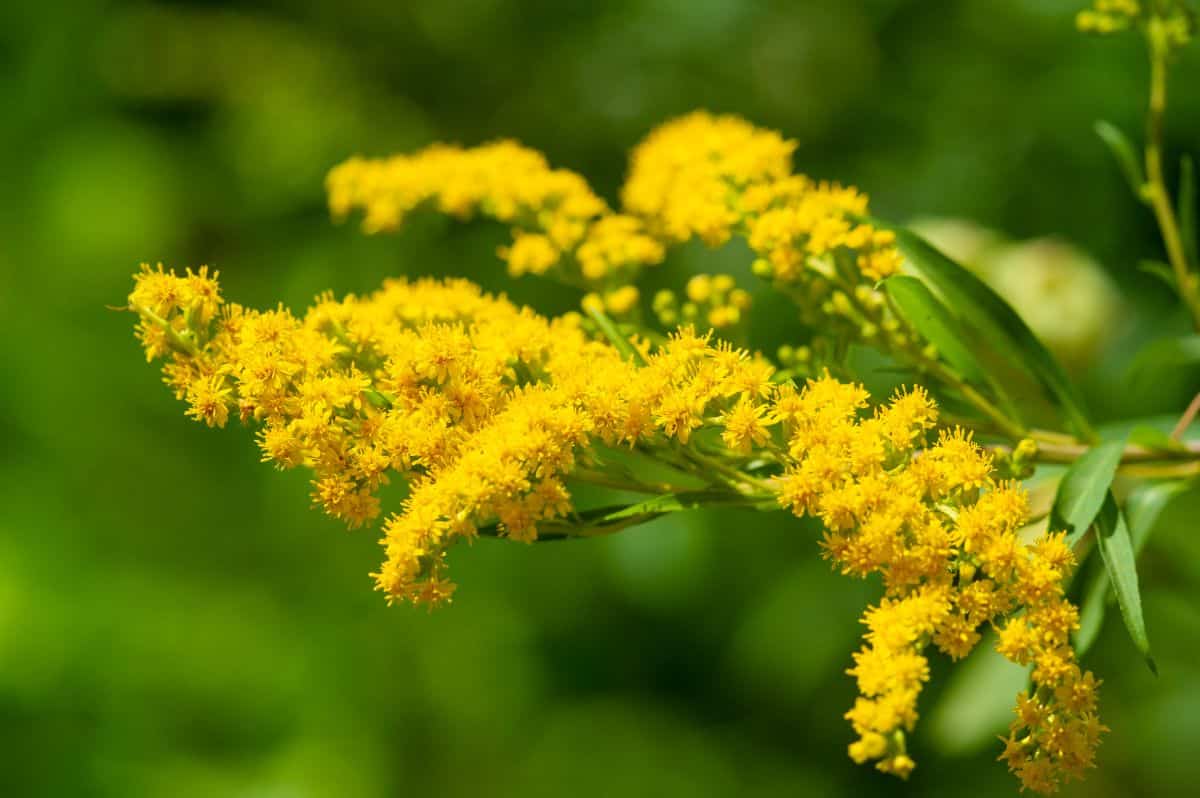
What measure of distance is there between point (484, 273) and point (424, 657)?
1.27 m

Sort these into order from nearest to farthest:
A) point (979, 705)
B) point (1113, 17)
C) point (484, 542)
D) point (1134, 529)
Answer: point (1134, 529) < point (1113, 17) < point (979, 705) < point (484, 542)

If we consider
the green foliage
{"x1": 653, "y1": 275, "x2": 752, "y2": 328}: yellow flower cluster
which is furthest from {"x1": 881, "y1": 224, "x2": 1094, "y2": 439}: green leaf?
{"x1": 653, "y1": 275, "x2": 752, "y2": 328}: yellow flower cluster

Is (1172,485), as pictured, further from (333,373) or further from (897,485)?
(333,373)

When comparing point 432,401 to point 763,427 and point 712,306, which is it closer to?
point 763,427

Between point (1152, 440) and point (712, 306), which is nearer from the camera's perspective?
point (1152, 440)

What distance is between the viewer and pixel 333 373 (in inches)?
55.6

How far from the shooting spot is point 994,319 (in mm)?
1583

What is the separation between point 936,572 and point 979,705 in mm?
1453

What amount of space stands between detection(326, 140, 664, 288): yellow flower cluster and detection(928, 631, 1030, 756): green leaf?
117cm

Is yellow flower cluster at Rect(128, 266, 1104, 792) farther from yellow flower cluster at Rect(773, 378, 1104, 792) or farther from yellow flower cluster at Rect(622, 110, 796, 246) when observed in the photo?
yellow flower cluster at Rect(622, 110, 796, 246)

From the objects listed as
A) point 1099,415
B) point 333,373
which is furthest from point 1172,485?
point 1099,415

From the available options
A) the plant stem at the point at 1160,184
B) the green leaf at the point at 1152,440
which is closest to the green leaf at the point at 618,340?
the green leaf at the point at 1152,440

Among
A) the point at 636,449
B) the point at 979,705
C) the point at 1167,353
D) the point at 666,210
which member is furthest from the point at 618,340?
the point at 979,705

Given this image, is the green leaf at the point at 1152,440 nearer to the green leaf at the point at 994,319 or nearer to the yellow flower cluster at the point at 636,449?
the green leaf at the point at 994,319
